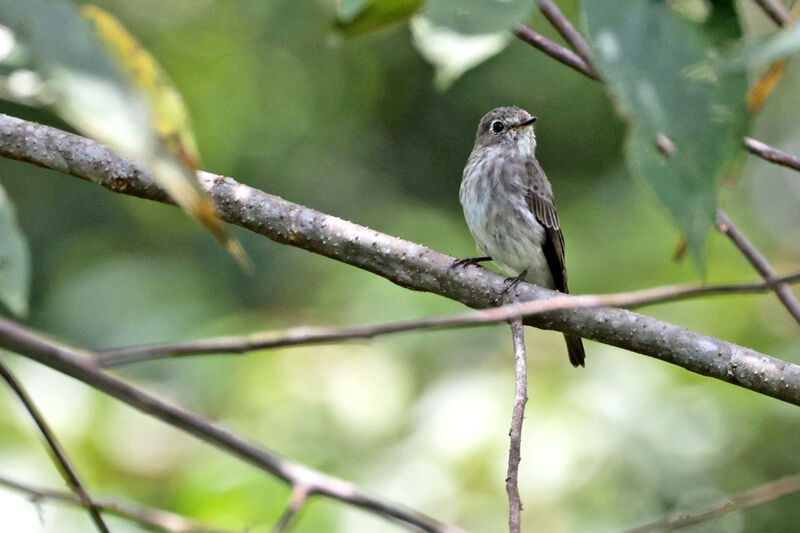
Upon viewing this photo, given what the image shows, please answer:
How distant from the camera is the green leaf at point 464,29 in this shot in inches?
41.5

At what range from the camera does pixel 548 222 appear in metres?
4.34

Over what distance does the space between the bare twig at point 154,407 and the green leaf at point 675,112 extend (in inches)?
17.3

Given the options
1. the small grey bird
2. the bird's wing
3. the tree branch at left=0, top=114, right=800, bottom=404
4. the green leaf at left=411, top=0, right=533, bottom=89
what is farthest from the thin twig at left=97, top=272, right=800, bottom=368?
the bird's wing

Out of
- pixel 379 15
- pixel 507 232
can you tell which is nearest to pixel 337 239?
pixel 379 15

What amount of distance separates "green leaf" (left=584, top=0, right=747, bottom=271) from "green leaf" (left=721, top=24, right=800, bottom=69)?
9cm

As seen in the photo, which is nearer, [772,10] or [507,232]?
[772,10]

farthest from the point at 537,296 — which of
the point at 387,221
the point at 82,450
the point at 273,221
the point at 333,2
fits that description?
the point at 333,2

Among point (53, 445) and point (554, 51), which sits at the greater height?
point (554, 51)

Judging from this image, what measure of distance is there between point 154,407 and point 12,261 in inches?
16.0

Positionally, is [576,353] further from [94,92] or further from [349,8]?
[94,92]

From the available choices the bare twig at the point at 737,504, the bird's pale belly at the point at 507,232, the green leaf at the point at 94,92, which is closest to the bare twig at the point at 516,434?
the bare twig at the point at 737,504

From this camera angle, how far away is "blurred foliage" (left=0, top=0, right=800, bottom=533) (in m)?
3.56

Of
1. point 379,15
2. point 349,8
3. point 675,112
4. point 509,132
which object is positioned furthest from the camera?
point 509,132

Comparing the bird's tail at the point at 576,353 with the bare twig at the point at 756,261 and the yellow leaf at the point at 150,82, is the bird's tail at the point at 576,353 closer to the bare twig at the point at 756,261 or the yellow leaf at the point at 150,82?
the bare twig at the point at 756,261
